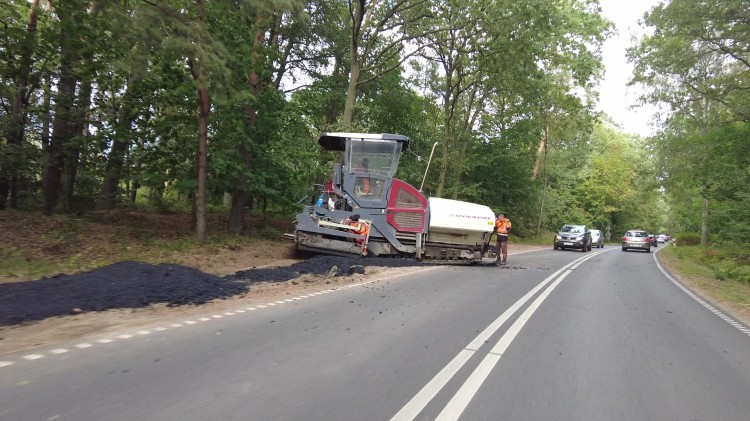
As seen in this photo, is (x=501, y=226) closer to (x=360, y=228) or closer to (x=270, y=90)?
(x=360, y=228)

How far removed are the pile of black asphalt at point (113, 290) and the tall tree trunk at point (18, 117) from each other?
30.8 ft

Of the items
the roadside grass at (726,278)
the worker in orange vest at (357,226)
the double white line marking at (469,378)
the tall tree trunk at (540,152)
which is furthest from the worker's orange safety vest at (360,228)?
the tall tree trunk at (540,152)

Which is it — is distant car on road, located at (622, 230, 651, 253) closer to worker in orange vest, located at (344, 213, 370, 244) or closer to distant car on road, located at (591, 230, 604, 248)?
distant car on road, located at (591, 230, 604, 248)

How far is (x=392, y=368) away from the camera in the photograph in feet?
14.4

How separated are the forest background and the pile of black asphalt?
5315mm

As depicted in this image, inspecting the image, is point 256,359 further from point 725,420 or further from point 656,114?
point 656,114

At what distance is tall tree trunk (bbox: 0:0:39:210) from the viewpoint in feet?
45.5

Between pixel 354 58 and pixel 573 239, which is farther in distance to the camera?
pixel 573 239

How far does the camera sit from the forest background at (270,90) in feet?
42.8

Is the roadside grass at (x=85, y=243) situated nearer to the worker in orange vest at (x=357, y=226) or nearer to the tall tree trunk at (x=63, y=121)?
the tall tree trunk at (x=63, y=121)

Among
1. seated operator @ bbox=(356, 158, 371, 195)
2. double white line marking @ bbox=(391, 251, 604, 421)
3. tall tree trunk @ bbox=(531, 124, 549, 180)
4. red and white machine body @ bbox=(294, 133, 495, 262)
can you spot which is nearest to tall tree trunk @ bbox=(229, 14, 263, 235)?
red and white machine body @ bbox=(294, 133, 495, 262)

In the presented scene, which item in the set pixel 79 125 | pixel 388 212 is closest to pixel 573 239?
pixel 388 212

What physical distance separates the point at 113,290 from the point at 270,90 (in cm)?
1075

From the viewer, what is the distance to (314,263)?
11.3 m
